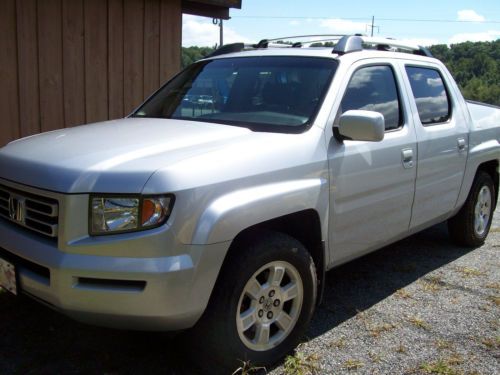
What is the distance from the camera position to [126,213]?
249 cm

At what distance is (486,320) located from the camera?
3.83 m

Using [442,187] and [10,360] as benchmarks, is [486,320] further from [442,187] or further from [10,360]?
[10,360]

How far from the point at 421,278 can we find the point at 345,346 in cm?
157

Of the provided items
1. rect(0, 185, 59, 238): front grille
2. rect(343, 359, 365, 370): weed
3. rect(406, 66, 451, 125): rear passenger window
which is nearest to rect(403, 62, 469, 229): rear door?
rect(406, 66, 451, 125): rear passenger window

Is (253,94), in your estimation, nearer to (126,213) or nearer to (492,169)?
(126,213)

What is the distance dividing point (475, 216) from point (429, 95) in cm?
154

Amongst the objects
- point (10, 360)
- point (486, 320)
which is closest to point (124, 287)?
point (10, 360)

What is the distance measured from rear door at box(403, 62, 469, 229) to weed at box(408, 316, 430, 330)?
2.59ft

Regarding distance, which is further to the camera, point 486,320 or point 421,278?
point 421,278

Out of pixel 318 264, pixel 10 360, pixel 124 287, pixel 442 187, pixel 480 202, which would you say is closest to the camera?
pixel 124 287

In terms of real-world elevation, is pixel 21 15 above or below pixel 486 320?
above

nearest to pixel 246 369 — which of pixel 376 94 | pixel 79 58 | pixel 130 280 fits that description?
pixel 130 280

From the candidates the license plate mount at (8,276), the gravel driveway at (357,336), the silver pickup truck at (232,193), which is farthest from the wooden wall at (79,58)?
the license plate mount at (8,276)

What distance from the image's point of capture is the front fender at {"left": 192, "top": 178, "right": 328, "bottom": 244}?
2.54m
